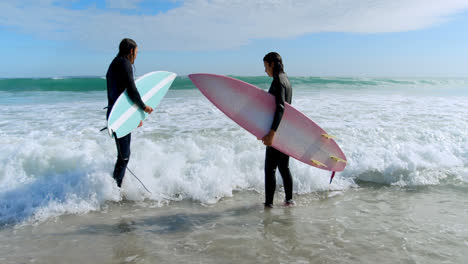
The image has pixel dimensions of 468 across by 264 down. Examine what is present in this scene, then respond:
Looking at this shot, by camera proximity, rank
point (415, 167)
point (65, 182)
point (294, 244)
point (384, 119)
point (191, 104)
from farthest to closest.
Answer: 1. point (191, 104)
2. point (384, 119)
3. point (415, 167)
4. point (65, 182)
5. point (294, 244)

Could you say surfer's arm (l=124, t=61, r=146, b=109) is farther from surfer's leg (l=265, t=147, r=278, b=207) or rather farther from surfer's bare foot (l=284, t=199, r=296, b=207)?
surfer's bare foot (l=284, t=199, r=296, b=207)

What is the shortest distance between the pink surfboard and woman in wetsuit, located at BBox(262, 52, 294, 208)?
0.36ft

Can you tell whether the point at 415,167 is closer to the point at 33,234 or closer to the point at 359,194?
the point at 359,194

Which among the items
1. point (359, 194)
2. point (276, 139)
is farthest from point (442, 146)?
point (276, 139)

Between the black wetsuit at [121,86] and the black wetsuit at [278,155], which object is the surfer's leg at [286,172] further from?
the black wetsuit at [121,86]

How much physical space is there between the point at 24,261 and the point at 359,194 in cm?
358

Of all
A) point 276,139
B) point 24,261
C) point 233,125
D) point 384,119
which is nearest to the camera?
point 24,261

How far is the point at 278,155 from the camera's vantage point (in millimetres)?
3473

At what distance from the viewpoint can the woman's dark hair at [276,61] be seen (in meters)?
3.15

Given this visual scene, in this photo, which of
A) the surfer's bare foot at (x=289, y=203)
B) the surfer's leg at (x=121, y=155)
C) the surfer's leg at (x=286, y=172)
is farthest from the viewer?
the surfer's bare foot at (x=289, y=203)

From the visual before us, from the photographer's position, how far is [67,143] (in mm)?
5566

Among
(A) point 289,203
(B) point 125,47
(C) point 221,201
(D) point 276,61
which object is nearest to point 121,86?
(B) point 125,47

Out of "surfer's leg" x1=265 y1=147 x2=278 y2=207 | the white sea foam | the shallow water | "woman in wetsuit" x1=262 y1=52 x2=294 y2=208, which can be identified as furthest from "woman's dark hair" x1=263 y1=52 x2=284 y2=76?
the white sea foam

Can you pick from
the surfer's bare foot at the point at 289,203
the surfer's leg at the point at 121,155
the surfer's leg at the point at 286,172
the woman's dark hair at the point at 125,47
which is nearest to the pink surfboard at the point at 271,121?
the surfer's leg at the point at 286,172
